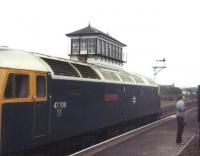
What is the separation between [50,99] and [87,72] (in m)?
3.62

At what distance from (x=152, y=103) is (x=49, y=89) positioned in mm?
16044

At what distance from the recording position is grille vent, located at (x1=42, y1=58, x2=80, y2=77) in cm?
1250

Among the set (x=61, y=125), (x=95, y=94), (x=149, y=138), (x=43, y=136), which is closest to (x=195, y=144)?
(x=149, y=138)

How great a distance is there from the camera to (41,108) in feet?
37.0

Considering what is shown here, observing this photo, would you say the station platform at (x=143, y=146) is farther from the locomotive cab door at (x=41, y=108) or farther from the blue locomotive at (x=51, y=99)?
the locomotive cab door at (x=41, y=108)

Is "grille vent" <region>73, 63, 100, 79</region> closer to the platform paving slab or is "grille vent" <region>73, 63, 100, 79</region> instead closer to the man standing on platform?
the platform paving slab

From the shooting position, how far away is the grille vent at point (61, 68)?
1250 centimetres

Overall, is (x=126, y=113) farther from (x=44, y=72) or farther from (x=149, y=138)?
(x=44, y=72)

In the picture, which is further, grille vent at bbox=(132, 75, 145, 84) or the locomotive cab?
grille vent at bbox=(132, 75, 145, 84)

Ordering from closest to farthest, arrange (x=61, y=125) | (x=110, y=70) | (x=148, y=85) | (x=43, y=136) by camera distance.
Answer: (x=43, y=136)
(x=61, y=125)
(x=110, y=70)
(x=148, y=85)

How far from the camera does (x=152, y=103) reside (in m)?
27.1

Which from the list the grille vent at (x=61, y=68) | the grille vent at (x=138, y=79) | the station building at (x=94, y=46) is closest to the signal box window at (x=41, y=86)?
the grille vent at (x=61, y=68)

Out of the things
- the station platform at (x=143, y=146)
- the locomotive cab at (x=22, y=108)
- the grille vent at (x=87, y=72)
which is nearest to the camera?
the locomotive cab at (x=22, y=108)

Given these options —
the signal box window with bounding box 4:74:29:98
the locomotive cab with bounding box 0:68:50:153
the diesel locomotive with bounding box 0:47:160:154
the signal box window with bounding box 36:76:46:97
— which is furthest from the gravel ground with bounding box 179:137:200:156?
the signal box window with bounding box 4:74:29:98
